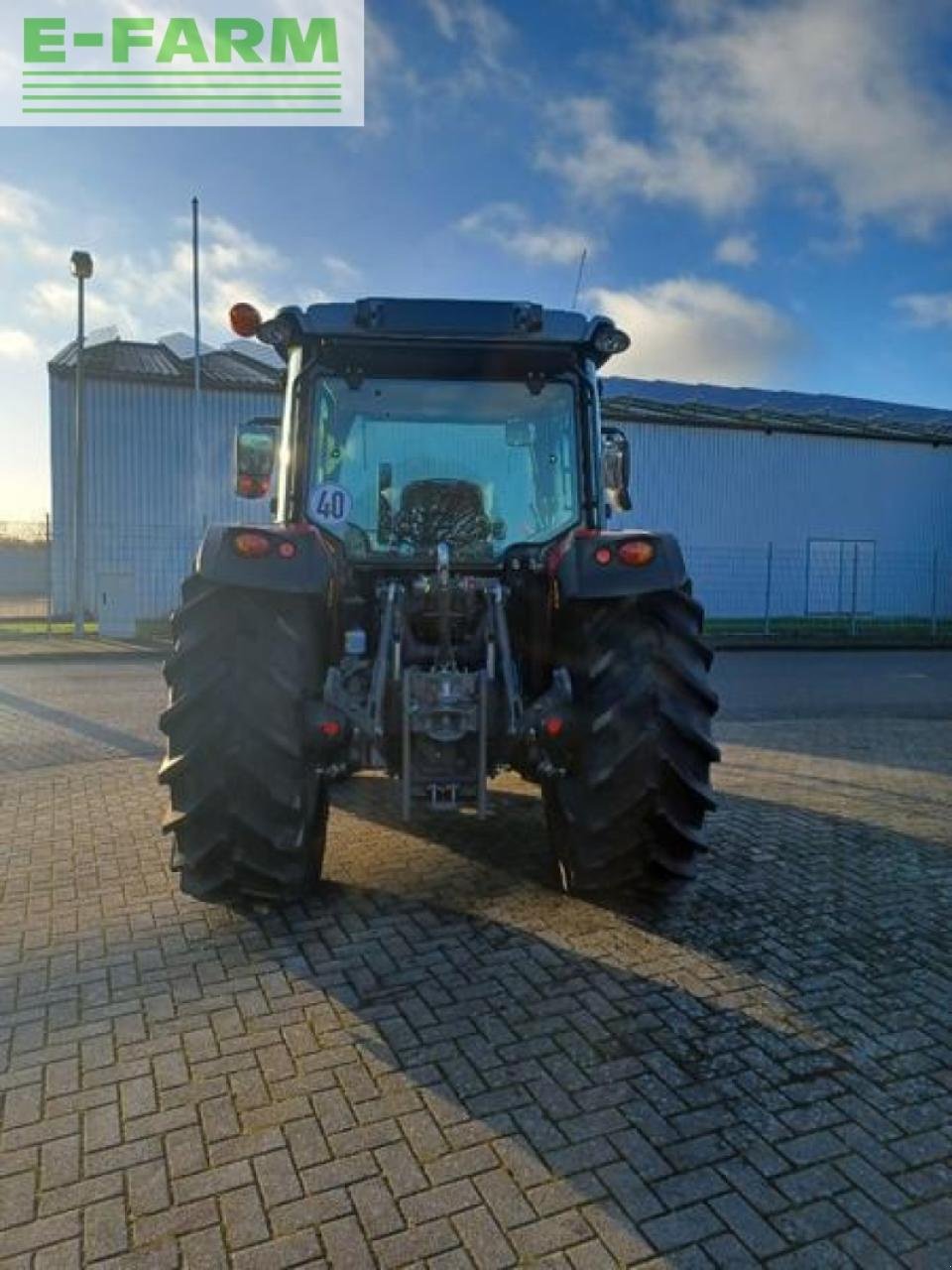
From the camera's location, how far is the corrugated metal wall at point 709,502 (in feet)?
56.5

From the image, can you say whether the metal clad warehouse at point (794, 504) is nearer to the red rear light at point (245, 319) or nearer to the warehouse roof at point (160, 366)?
→ the warehouse roof at point (160, 366)

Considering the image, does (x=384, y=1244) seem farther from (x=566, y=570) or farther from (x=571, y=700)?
(x=566, y=570)

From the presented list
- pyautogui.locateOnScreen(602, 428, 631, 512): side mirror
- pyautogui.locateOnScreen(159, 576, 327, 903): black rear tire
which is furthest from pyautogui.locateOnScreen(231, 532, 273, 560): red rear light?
pyautogui.locateOnScreen(602, 428, 631, 512): side mirror

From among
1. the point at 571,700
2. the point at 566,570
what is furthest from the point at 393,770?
the point at 566,570

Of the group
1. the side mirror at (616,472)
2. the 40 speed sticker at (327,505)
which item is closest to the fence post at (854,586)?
the side mirror at (616,472)

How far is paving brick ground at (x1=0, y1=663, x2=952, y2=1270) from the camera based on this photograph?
202cm

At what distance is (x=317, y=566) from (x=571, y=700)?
1.20m

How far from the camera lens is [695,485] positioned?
2114cm

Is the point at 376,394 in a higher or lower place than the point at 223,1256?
higher

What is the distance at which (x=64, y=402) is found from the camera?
17.1 m

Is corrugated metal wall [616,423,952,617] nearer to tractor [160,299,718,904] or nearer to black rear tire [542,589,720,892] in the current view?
tractor [160,299,718,904]

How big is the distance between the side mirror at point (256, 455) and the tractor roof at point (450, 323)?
828 mm

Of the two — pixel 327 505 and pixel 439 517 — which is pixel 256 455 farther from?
pixel 439 517

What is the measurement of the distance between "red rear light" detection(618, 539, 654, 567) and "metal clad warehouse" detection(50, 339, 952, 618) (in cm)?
1357
